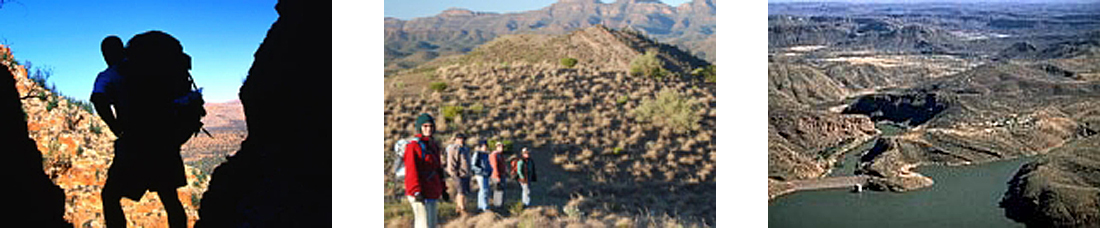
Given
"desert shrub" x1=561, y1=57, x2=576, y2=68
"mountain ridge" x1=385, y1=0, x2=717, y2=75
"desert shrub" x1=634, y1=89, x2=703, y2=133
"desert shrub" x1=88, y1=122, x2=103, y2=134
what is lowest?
"desert shrub" x1=88, y1=122, x2=103, y2=134

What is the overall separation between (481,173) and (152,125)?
2184 mm

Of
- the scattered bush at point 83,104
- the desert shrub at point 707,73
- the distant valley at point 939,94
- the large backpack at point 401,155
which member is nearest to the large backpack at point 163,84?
the scattered bush at point 83,104

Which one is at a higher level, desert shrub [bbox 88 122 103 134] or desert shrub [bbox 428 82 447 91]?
desert shrub [bbox 428 82 447 91]

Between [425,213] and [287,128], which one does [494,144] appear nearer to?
[425,213]

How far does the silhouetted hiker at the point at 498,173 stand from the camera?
4977 mm

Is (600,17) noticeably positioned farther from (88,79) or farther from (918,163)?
(88,79)

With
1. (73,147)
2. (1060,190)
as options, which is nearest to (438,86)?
(73,147)

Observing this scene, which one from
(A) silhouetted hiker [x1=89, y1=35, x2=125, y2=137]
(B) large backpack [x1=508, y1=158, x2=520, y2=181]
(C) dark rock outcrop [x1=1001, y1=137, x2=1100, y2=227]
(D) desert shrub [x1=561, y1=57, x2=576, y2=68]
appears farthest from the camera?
(D) desert shrub [x1=561, y1=57, x2=576, y2=68]

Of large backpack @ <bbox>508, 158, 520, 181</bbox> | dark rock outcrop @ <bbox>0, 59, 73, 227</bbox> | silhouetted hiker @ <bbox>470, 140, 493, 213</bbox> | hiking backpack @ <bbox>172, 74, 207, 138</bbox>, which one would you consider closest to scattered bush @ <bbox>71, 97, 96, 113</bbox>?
dark rock outcrop @ <bbox>0, 59, 73, 227</bbox>

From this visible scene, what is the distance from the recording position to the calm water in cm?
481

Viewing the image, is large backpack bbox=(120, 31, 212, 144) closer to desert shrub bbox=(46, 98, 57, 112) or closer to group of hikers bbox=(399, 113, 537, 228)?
desert shrub bbox=(46, 98, 57, 112)

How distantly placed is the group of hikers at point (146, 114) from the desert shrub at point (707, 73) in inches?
142

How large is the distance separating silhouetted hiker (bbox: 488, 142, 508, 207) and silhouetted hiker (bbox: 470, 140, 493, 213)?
4 cm

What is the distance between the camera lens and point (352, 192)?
15.5 feet
